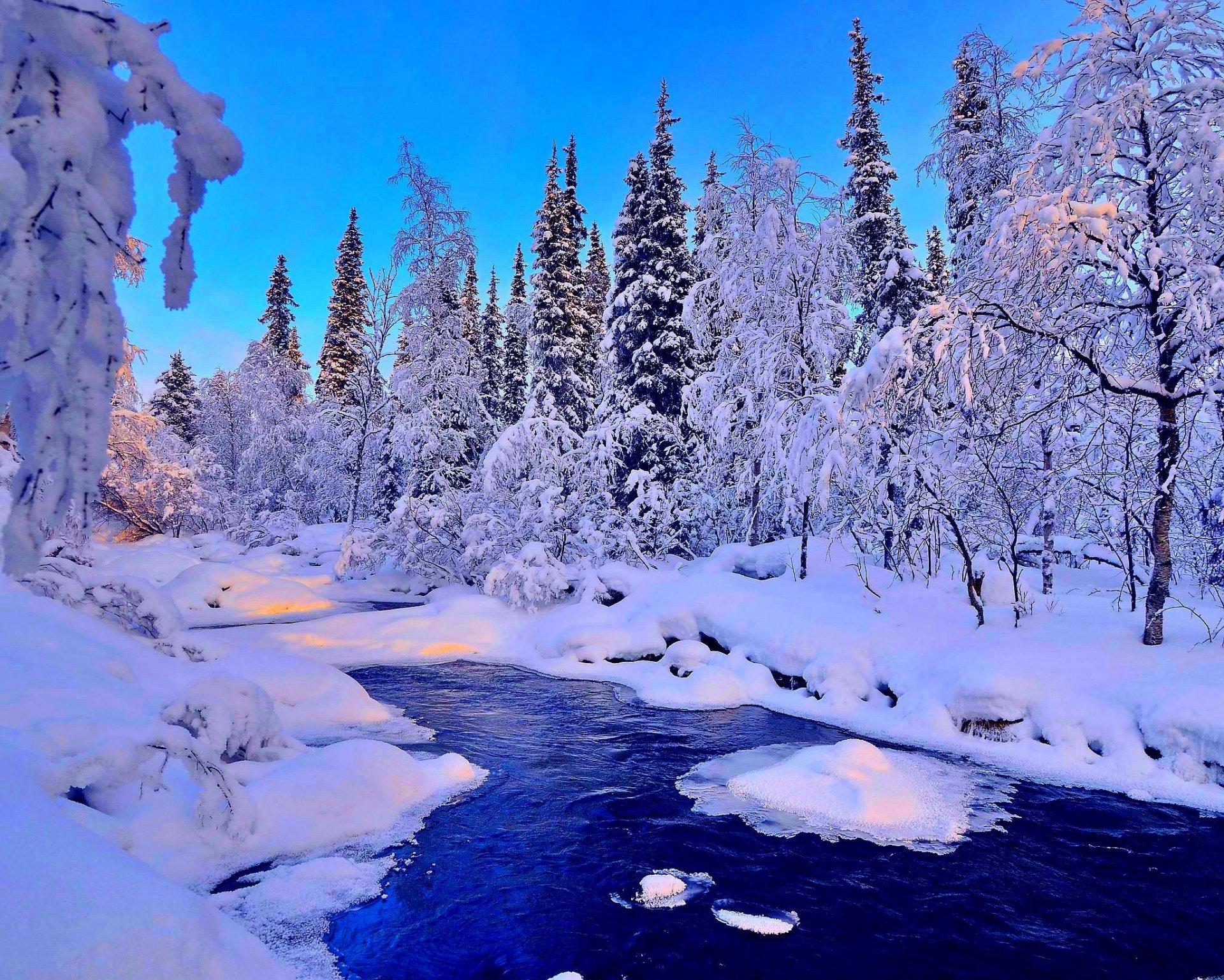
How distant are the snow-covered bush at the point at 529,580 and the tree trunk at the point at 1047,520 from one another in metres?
10.3

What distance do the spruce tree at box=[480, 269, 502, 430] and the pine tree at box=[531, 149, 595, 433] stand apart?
9.00 metres

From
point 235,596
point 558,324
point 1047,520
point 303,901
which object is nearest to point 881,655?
point 1047,520

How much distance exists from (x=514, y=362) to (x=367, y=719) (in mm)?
28852

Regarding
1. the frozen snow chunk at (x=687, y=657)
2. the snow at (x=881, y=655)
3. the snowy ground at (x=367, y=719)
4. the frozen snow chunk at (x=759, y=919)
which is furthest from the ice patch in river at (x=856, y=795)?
the frozen snow chunk at (x=687, y=657)

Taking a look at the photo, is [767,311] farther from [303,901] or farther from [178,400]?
[178,400]

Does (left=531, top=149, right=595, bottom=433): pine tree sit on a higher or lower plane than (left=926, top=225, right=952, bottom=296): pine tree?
lower

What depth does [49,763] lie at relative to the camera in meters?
4.24

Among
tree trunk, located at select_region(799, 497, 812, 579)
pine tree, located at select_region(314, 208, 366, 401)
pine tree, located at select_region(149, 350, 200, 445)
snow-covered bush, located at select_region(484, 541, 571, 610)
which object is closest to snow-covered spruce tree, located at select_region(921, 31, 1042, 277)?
tree trunk, located at select_region(799, 497, 812, 579)

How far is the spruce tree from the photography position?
3345cm

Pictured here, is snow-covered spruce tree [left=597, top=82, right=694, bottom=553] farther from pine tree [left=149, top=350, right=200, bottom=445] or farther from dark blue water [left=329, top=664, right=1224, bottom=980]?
pine tree [left=149, top=350, right=200, bottom=445]

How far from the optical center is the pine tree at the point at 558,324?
2355 cm

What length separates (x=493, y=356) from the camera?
1373 inches

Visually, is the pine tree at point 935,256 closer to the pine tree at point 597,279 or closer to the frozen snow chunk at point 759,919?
the pine tree at point 597,279

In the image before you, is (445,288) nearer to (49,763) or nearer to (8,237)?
(49,763)
